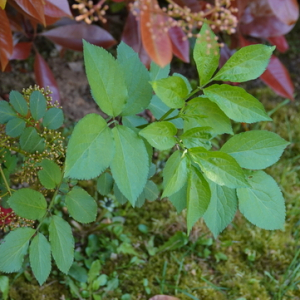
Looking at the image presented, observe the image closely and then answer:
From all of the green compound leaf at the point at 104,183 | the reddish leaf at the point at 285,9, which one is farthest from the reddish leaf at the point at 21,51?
the reddish leaf at the point at 285,9

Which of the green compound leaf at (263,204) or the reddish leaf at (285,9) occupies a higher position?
the reddish leaf at (285,9)

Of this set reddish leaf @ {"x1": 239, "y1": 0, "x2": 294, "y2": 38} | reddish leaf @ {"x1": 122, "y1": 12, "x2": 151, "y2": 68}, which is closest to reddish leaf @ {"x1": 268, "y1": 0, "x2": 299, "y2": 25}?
reddish leaf @ {"x1": 239, "y1": 0, "x2": 294, "y2": 38}

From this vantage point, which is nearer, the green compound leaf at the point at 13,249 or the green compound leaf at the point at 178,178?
the green compound leaf at the point at 178,178

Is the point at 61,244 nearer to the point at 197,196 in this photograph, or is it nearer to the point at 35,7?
the point at 197,196

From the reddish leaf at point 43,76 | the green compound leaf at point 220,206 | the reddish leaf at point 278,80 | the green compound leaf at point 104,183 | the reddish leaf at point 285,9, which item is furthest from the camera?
the reddish leaf at point 278,80

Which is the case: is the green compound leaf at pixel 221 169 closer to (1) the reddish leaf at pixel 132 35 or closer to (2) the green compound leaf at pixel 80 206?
(2) the green compound leaf at pixel 80 206

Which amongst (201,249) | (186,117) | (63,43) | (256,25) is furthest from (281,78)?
(186,117)

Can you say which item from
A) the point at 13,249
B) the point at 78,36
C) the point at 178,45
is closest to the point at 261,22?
the point at 178,45

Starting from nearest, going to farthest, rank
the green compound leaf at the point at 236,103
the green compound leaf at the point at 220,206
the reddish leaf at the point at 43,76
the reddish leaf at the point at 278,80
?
the green compound leaf at the point at 236,103 → the green compound leaf at the point at 220,206 → the reddish leaf at the point at 43,76 → the reddish leaf at the point at 278,80
